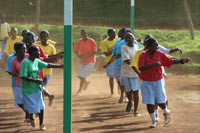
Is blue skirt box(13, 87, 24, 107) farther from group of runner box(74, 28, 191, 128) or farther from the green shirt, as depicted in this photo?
group of runner box(74, 28, 191, 128)

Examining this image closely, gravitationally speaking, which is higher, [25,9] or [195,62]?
[25,9]

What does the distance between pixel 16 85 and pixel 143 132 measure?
2.47m

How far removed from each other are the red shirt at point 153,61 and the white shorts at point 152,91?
9 centimetres

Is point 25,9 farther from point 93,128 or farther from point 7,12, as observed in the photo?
point 93,128

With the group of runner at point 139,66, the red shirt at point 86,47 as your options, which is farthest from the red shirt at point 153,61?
the red shirt at point 86,47

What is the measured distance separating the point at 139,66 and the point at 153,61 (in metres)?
0.26

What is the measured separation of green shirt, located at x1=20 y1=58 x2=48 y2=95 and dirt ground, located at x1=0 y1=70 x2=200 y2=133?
0.75 m

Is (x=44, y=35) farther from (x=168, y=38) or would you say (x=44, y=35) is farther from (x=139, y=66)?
(x=168, y=38)

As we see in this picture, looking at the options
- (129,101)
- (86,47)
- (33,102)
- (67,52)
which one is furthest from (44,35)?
(67,52)

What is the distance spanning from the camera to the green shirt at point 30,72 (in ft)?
26.6

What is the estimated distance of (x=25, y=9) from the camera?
34.8m

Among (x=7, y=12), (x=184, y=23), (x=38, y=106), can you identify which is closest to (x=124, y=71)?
(x=38, y=106)

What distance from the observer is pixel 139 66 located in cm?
855

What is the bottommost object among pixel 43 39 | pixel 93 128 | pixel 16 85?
pixel 93 128
